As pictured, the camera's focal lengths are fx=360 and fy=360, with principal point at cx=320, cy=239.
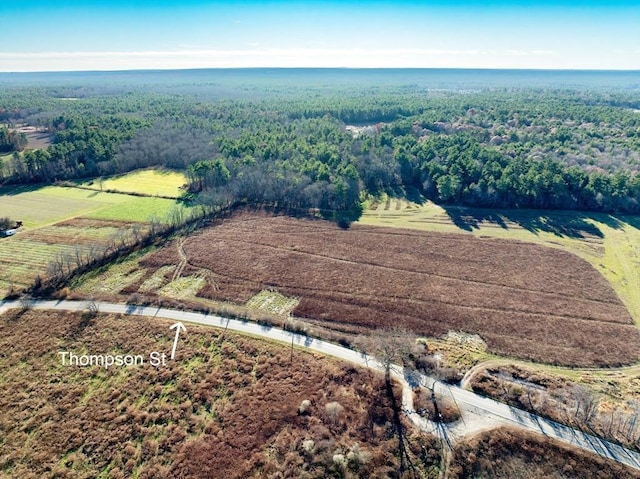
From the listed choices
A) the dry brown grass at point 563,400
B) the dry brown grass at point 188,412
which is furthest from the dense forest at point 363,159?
the dry brown grass at point 563,400

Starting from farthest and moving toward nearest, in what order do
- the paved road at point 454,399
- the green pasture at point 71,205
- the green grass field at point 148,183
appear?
the green grass field at point 148,183
the green pasture at point 71,205
the paved road at point 454,399

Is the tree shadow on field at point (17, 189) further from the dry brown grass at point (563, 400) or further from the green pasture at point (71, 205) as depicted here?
the dry brown grass at point (563, 400)

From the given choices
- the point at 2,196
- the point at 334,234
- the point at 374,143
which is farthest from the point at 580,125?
the point at 2,196

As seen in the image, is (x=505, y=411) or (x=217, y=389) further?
(x=217, y=389)

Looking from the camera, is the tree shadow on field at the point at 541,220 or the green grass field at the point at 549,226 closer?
the green grass field at the point at 549,226

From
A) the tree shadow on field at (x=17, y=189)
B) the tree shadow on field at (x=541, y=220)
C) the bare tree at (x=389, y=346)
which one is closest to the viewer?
the bare tree at (x=389, y=346)

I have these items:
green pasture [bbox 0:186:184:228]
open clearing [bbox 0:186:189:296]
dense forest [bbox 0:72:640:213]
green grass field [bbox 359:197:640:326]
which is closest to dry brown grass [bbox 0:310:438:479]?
open clearing [bbox 0:186:189:296]

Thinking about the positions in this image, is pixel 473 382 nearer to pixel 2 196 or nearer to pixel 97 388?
pixel 97 388
